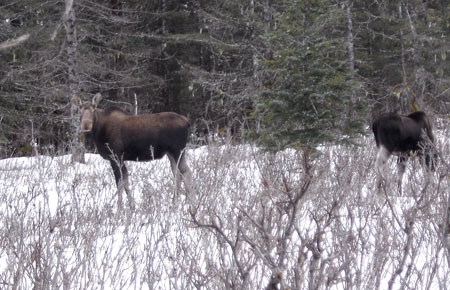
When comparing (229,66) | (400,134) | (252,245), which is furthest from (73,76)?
(252,245)

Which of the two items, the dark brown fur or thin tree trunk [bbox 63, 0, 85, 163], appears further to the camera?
thin tree trunk [bbox 63, 0, 85, 163]

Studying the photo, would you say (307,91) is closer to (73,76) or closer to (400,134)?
(400,134)

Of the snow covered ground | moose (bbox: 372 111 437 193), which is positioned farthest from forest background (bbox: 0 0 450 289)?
moose (bbox: 372 111 437 193)

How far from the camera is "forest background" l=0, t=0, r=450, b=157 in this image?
32.0ft

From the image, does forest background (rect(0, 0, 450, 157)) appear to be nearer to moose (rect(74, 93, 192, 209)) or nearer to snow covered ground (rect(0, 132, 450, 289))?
snow covered ground (rect(0, 132, 450, 289))

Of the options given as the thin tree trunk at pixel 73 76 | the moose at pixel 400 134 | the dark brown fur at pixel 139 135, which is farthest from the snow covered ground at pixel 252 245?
the thin tree trunk at pixel 73 76

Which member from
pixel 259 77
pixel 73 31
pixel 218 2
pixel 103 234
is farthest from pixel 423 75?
pixel 103 234

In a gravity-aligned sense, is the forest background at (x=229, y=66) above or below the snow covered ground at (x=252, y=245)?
above

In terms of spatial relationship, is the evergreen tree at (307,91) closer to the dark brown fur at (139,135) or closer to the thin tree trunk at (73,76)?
the dark brown fur at (139,135)

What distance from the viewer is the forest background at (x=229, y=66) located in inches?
384

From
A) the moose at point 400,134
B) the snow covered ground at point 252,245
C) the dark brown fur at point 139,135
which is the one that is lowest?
the snow covered ground at point 252,245

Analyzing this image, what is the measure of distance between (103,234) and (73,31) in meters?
10.9

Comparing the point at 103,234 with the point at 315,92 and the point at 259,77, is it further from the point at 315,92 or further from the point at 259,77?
the point at 259,77

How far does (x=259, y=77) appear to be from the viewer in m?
19.3
